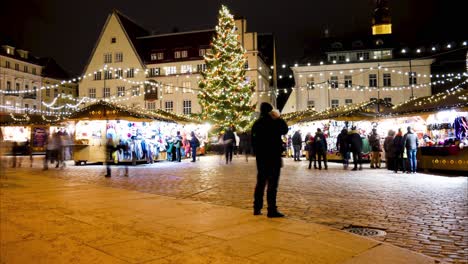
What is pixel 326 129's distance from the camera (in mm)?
25141

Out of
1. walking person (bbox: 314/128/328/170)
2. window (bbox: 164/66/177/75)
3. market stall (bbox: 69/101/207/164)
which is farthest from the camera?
window (bbox: 164/66/177/75)

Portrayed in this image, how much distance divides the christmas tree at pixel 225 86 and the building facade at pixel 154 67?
13.6 meters

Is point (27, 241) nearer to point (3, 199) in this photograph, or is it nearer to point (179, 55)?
point (3, 199)

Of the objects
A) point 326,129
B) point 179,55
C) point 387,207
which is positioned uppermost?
point 179,55

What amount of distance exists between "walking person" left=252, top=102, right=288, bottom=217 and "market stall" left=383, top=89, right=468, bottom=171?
10832 millimetres

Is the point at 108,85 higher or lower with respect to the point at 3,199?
higher

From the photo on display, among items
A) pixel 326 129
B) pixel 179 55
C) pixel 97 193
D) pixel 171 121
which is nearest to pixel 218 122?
pixel 171 121

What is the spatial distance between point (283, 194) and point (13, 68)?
60.4 metres

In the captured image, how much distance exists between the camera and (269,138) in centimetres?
702

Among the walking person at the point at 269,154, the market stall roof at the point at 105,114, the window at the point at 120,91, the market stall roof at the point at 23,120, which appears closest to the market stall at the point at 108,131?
the market stall roof at the point at 105,114

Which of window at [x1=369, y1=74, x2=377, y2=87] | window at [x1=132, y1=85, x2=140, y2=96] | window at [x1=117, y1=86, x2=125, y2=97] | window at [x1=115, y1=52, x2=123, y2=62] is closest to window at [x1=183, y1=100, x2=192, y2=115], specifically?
window at [x1=132, y1=85, x2=140, y2=96]

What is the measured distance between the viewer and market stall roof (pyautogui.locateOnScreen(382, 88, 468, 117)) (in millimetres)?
15336

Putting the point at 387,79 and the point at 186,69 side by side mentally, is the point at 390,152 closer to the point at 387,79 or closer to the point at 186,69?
the point at 387,79

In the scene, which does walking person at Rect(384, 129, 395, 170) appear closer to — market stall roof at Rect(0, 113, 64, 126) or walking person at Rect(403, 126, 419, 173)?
walking person at Rect(403, 126, 419, 173)
